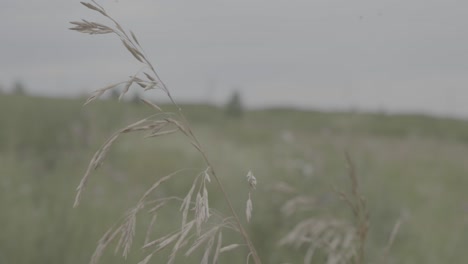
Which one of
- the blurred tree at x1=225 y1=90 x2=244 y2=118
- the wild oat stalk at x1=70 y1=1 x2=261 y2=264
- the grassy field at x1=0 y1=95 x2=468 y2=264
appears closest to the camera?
the wild oat stalk at x1=70 y1=1 x2=261 y2=264

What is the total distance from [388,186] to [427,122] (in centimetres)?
2898

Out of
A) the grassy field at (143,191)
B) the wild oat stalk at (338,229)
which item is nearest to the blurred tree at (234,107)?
the grassy field at (143,191)

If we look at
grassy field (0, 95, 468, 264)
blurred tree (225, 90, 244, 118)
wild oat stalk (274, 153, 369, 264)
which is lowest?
blurred tree (225, 90, 244, 118)

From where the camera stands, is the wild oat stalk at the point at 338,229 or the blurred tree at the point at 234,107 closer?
the wild oat stalk at the point at 338,229

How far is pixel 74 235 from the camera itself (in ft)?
11.4

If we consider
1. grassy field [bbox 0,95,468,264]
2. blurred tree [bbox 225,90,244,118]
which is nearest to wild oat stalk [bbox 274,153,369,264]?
grassy field [bbox 0,95,468,264]

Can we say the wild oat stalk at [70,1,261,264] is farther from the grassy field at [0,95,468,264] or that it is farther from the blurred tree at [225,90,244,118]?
the blurred tree at [225,90,244,118]

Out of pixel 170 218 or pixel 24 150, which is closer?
pixel 170 218

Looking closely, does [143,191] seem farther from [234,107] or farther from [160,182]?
[234,107]

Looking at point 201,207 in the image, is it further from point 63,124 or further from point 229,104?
point 229,104

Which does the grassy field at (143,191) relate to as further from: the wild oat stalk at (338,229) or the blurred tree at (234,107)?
the blurred tree at (234,107)

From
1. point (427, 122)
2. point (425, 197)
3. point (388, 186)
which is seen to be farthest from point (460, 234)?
point (427, 122)

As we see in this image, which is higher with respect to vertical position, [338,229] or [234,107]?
[338,229]

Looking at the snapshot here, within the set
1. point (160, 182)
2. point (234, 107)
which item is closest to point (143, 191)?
point (160, 182)
